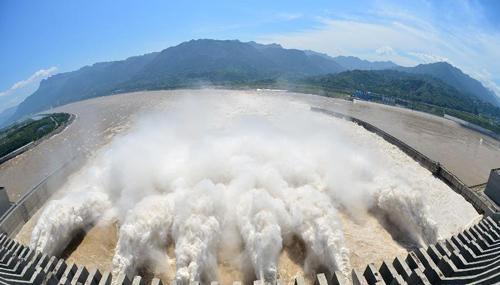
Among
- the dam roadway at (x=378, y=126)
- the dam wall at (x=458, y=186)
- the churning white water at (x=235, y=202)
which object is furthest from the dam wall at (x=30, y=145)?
the dam wall at (x=458, y=186)

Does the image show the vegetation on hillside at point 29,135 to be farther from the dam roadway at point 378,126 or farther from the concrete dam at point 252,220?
the concrete dam at point 252,220

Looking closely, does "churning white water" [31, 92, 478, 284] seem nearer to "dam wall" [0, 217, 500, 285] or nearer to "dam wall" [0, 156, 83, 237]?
"dam wall" [0, 156, 83, 237]

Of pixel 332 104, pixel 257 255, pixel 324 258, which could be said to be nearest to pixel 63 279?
pixel 257 255

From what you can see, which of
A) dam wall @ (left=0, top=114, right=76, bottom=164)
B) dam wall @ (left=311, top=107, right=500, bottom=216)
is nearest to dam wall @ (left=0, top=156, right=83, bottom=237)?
dam wall @ (left=0, top=114, right=76, bottom=164)

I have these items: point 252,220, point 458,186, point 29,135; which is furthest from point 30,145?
point 458,186

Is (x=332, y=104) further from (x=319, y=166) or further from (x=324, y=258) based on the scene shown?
(x=324, y=258)

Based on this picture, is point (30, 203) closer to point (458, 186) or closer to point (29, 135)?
point (29, 135)
